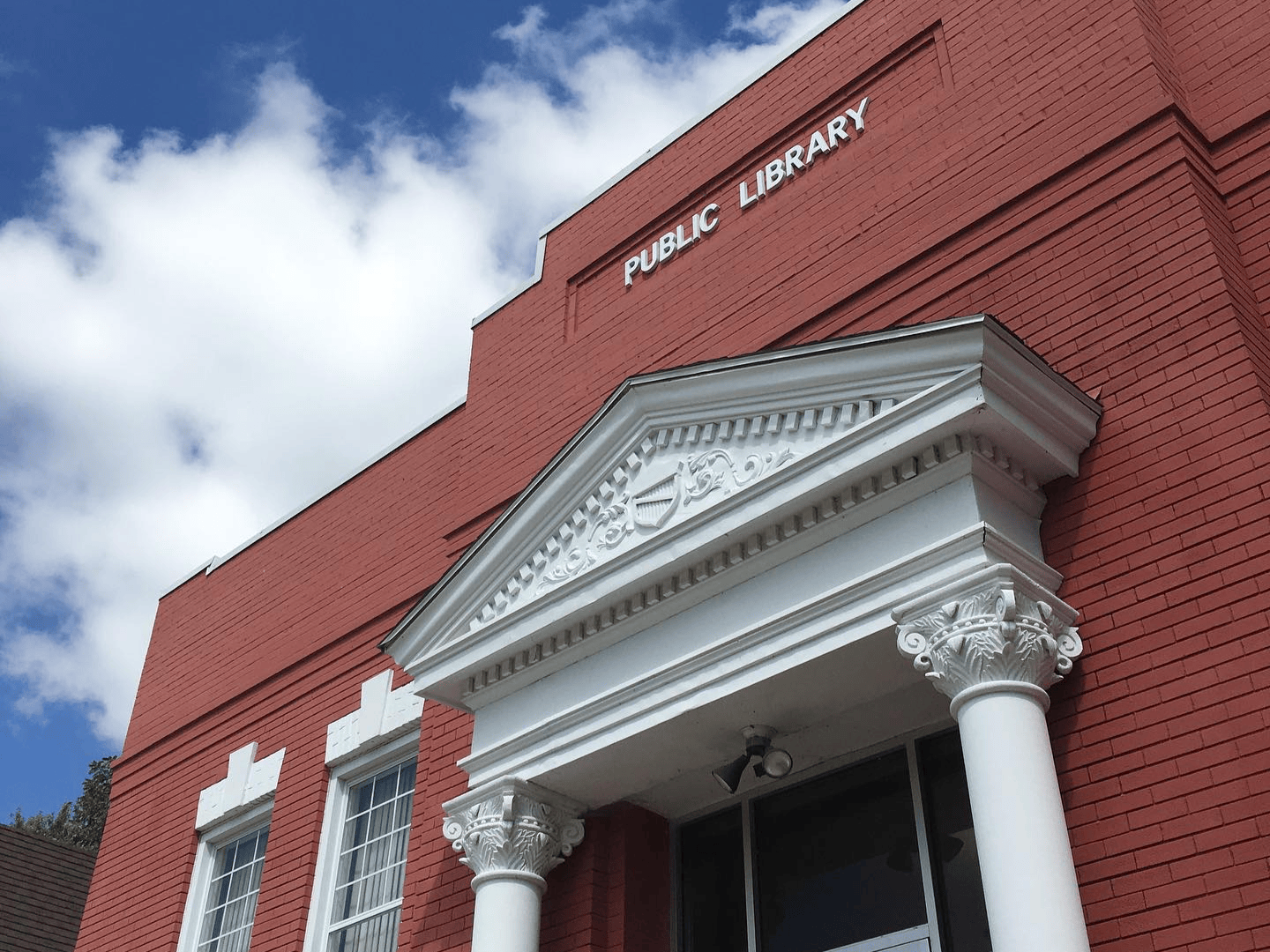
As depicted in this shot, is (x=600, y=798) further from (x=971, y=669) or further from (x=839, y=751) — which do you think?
(x=971, y=669)

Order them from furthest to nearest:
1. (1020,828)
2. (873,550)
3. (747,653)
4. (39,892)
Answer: (39,892) → (747,653) → (873,550) → (1020,828)

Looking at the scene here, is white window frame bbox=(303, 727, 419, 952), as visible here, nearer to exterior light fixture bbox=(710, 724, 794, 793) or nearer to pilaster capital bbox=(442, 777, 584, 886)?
pilaster capital bbox=(442, 777, 584, 886)

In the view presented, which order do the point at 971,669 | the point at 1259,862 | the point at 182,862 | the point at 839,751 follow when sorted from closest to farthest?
the point at 1259,862 < the point at 971,669 < the point at 839,751 < the point at 182,862

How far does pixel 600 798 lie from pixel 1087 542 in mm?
3541

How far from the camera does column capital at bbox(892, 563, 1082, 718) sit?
6660 mm

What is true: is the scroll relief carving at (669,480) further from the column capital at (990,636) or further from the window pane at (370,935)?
the window pane at (370,935)

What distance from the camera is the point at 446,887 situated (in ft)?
32.0

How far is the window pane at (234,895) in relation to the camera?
491 inches

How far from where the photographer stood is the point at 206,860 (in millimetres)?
13375

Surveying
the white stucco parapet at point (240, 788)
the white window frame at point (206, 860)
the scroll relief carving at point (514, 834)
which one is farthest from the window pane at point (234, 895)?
the scroll relief carving at point (514, 834)

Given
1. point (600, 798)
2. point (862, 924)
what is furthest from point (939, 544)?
point (600, 798)

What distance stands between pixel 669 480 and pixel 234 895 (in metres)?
6.98

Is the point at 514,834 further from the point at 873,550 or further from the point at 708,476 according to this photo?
the point at 873,550

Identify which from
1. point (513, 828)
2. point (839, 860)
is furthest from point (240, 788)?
point (839, 860)
